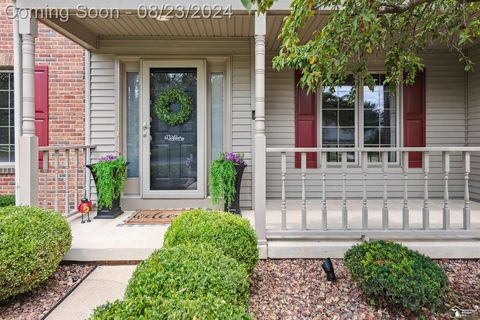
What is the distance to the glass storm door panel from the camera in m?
5.00

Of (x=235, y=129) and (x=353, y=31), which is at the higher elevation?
(x=353, y=31)

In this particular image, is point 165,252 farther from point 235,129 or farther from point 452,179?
point 452,179

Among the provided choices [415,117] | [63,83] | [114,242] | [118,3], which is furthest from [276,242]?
[63,83]

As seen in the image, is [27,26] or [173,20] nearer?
[27,26]

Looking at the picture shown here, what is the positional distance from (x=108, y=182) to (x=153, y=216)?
2.37 feet

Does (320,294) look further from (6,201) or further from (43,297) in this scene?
(6,201)

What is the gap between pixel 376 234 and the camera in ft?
11.3

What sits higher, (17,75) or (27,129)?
(17,75)

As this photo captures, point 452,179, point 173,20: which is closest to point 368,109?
point 452,179

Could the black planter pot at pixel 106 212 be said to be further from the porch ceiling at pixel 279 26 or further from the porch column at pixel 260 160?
the porch ceiling at pixel 279 26

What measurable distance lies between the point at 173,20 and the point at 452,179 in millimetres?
4882

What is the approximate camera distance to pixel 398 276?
92.5 inches

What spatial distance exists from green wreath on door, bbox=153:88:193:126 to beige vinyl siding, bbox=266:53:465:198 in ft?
4.32

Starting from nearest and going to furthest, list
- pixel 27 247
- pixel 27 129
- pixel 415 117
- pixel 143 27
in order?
1. pixel 27 247
2. pixel 27 129
3. pixel 143 27
4. pixel 415 117
